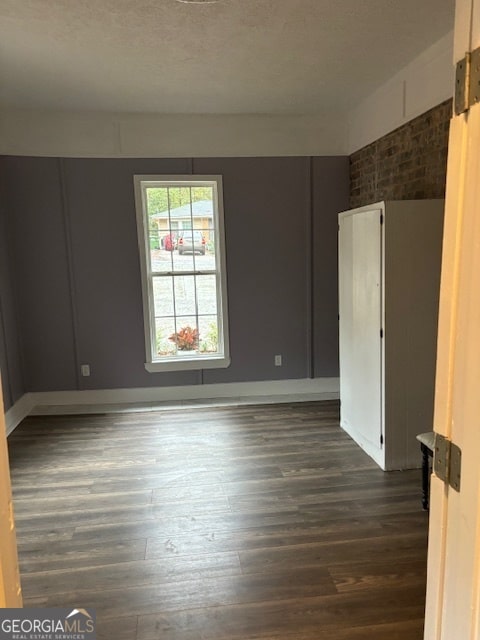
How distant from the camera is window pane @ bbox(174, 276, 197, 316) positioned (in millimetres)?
4812

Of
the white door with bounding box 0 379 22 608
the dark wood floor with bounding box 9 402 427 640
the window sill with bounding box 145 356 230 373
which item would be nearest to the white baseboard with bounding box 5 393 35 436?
the dark wood floor with bounding box 9 402 427 640

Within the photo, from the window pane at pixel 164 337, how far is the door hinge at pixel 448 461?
4085 mm

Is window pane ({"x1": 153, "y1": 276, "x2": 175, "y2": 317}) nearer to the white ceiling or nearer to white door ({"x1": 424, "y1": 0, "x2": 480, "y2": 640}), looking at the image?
the white ceiling

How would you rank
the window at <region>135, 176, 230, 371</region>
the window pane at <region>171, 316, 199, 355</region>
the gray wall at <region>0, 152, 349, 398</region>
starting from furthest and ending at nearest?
the window pane at <region>171, 316, 199, 355</region> → the window at <region>135, 176, 230, 371</region> → the gray wall at <region>0, 152, 349, 398</region>

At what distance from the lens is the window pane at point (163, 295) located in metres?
4.78

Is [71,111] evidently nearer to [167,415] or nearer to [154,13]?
[154,13]

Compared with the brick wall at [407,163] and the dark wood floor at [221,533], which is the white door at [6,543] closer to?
the dark wood floor at [221,533]

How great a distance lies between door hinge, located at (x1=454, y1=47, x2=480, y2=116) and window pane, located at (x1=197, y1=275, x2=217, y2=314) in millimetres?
4027

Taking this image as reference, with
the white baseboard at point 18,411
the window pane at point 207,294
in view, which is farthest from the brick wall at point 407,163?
the white baseboard at point 18,411

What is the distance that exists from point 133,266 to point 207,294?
82cm

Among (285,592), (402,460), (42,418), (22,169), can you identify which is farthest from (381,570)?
(22,169)

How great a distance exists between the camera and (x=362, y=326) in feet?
11.4

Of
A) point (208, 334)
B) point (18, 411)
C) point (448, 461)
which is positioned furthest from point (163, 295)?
point (448, 461)
